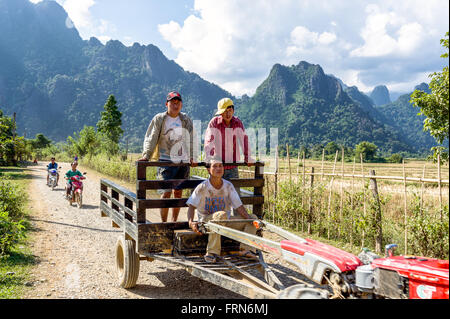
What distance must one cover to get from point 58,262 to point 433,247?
579cm

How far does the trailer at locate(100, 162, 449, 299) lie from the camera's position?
2121 millimetres

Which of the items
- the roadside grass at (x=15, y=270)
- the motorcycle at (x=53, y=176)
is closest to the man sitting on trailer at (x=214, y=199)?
the roadside grass at (x=15, y=270)

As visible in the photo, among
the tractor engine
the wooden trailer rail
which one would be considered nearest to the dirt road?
the wooden trailer rail

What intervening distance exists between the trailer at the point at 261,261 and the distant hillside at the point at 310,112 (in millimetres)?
83489

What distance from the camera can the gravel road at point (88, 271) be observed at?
439cm

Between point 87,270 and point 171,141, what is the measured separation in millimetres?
2321

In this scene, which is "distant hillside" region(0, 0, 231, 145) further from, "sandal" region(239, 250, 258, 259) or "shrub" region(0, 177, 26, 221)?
"sandal" region(239, 250, 258, 259)

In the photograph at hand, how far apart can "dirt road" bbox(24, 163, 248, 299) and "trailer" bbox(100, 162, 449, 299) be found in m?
0.34

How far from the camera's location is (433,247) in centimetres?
527

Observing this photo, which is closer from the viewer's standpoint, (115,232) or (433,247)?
(433,247)
